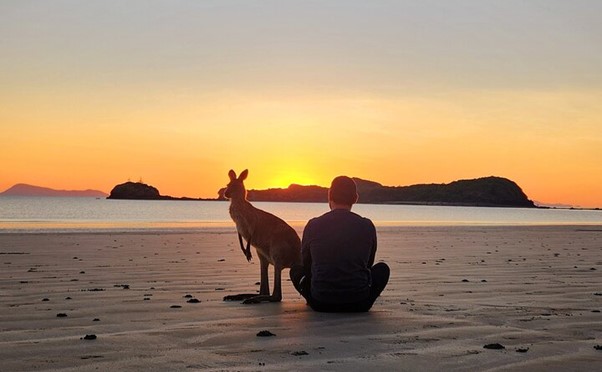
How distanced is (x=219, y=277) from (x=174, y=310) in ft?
12.9

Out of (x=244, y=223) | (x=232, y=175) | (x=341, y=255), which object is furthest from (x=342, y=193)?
(x=232, y=175)

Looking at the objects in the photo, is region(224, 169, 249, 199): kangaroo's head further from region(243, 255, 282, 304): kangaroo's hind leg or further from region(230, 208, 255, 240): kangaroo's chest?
region(243, 255, 282, 304): kangaroo's hind leg

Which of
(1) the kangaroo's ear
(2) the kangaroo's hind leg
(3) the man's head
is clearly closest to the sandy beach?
(2) the kangaroo's hind leg

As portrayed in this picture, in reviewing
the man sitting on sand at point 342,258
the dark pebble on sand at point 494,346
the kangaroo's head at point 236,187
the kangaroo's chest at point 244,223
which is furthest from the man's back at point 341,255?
the dark pebble on sand at point 494,346

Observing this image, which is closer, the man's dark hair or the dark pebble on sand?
the dark pebble on sand

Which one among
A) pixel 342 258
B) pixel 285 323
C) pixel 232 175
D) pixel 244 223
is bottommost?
pixel 285 323

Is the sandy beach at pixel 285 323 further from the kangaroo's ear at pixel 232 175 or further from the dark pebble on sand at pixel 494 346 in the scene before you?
the kangaroo's ear at pixel 232 175

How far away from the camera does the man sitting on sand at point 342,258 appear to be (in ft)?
24.1

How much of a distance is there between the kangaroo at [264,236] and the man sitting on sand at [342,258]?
0.81 metres

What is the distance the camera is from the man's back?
7324 mm

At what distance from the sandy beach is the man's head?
116 cm

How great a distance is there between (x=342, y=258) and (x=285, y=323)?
3.16ft

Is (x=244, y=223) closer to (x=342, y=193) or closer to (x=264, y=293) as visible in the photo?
(x=264, y=293)

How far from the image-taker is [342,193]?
750cm
